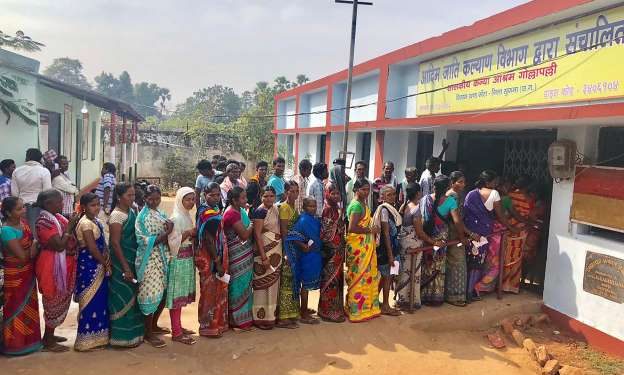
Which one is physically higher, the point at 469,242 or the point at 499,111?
the point at 499,111

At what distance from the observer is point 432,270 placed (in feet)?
18.4

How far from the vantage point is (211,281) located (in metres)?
4.51

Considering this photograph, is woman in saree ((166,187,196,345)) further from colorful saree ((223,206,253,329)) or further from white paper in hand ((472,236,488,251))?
white paper in hand ((472,236,488,251))

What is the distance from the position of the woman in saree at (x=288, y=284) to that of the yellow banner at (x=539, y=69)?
10.2 ft

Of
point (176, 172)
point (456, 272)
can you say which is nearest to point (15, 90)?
point (456, 272)

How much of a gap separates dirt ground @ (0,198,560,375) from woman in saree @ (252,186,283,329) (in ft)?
0.70

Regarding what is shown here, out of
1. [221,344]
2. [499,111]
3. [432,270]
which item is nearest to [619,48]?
[499,111]

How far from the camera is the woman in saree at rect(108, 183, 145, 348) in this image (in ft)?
13.3

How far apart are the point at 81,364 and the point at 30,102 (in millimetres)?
6642

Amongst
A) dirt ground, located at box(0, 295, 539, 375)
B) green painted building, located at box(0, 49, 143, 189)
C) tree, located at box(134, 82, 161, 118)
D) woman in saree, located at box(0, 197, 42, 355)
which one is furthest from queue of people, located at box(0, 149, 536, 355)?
tree, located at box(134, 82, 161, 118)

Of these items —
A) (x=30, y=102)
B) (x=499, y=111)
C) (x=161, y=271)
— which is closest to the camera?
(x=161, y=271)

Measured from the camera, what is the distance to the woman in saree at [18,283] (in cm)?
379

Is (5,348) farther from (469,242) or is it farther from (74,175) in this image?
(74,175)

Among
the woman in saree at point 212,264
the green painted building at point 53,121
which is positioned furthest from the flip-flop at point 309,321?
the green painted building at point 53,121
